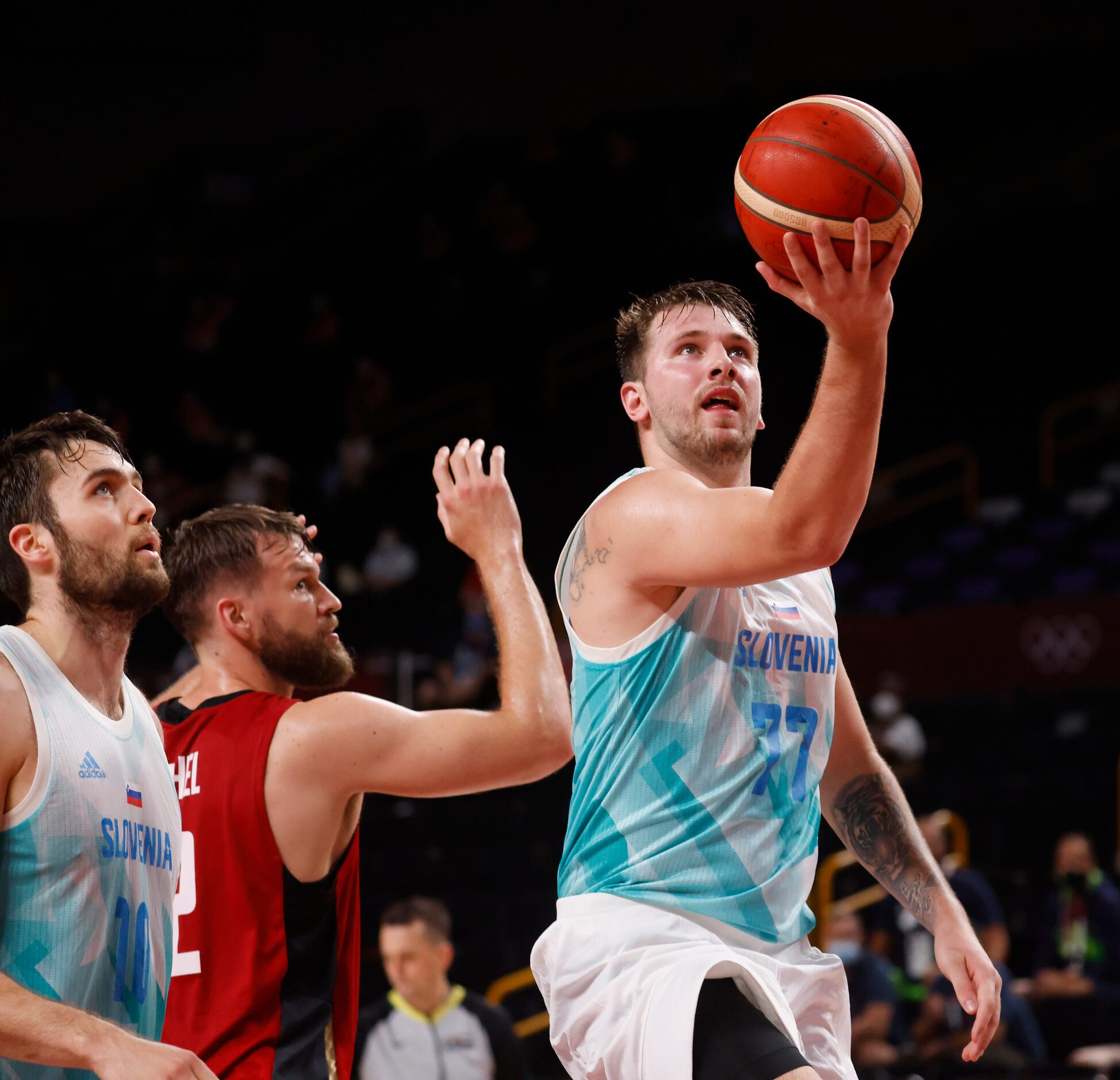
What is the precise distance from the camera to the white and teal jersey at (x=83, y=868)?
2629mm

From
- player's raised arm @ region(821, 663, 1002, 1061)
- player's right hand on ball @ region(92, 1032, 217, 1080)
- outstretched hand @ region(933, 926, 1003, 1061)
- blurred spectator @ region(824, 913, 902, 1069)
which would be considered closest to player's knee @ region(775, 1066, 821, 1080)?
outstretched hand @ region(933, 926, 1003, 1061)

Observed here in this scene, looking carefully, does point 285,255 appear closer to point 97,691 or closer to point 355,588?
point 355,588

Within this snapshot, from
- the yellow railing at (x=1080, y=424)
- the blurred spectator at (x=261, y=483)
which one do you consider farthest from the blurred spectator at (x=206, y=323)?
the yellow railing at (x=1080, y=424)

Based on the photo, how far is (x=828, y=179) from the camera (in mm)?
2846

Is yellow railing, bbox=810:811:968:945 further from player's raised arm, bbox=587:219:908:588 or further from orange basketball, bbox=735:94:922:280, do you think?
orange basketball, bbox=735:94:922:280

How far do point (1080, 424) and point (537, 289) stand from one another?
590 centimetres

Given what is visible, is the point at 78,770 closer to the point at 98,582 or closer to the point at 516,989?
the point at 98,582

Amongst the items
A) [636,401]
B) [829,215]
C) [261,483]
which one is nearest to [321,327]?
[261,483]

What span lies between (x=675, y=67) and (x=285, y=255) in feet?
17.4

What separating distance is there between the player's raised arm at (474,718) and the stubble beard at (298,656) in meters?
0.29

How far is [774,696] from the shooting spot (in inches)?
130

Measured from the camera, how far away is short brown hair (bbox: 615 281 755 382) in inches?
146

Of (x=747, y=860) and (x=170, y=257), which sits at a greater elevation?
(x=170, y=257)

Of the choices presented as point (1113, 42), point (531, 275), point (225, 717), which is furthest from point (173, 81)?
point (225, 717)
